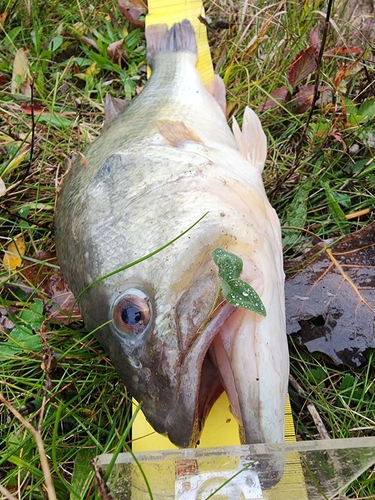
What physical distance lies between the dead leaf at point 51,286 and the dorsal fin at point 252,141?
1.27 meters

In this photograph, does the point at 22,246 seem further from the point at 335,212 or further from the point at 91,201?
the point at 335,212

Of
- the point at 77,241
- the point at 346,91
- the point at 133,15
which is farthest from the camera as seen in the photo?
the point at 133,15

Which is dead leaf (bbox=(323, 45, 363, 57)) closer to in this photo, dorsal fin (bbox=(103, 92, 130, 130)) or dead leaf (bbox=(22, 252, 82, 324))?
dorsal fin (bbox=(103, 92, 130, 130))

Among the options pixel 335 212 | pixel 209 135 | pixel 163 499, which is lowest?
pixel 163 499

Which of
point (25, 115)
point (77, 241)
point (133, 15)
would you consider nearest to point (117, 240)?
point (77, 241)

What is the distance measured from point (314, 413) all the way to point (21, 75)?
10.9 feet

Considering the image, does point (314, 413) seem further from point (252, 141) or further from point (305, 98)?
point (305, 98)

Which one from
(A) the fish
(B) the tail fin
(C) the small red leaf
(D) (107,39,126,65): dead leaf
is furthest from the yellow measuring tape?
(A) the fish

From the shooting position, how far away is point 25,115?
3631mm

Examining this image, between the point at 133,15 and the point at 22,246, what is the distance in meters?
2.33

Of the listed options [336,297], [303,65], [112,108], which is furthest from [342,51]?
[336,297]

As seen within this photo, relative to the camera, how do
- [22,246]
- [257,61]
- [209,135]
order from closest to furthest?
[209,135]
[22,246]
[257,61]

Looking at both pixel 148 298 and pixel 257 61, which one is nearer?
pixel 148 298

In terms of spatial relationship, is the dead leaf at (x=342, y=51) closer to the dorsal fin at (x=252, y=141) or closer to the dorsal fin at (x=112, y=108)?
the dorsal fin at (x=252, y=141)
